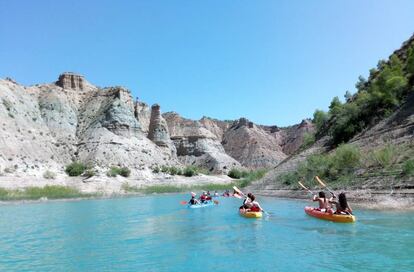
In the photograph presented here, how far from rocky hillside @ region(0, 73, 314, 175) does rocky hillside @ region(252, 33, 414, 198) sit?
37.5m

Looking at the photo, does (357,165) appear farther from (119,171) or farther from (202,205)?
(119,171)

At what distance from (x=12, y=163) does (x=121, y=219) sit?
40307 mm

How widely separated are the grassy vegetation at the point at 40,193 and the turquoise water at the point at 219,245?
22.3m

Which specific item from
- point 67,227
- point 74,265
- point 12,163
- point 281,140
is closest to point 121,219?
point 67,227

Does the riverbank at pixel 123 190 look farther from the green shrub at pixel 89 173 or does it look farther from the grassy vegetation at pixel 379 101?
the grassy vegetation at pixel 379 101

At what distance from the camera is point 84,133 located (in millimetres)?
88062

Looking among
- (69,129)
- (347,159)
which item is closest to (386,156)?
(347,159)

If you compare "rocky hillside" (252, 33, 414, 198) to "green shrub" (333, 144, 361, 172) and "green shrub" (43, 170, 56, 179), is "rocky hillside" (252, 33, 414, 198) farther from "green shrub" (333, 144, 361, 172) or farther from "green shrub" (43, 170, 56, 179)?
"green shrub" (43, 170, 56, 179)

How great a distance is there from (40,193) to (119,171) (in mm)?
23532

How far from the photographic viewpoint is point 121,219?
27.3 m

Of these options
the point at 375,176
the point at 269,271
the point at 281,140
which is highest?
the point at 281,140

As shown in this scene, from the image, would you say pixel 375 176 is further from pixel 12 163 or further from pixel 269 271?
pixel 12 163

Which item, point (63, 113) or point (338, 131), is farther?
point (63, 113)

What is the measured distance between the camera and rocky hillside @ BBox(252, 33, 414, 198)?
26.8m
